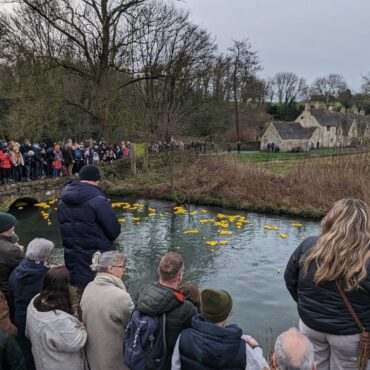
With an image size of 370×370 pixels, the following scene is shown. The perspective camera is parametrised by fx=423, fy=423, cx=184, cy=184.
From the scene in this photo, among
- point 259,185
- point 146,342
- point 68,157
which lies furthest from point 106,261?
point 68,157

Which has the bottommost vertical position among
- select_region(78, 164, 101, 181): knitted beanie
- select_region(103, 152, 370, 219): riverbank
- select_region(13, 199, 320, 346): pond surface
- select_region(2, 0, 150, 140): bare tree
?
select_region(13, 199, 320, 346): pond surface

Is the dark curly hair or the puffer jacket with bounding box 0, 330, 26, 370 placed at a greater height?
the dark curly hair

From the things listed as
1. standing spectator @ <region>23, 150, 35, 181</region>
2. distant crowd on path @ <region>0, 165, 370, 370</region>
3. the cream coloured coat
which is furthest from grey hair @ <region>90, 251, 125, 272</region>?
standing spectator @ <region>23, 150, 35, 181</region>

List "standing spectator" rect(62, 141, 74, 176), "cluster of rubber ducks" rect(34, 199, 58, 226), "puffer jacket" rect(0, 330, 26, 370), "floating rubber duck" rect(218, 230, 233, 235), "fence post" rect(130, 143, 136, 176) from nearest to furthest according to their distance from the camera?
"puffer jacket" rect(0, 330, 26, 370) → "floating rubber duck" rect(218, 230, 233, 235) → "cluster of rubber ducks" rect(34, 199, 58, 226) → "standing spectator" rect(62, 141, 74, 176) → "fence post" rect(130, 143, 136, 176)

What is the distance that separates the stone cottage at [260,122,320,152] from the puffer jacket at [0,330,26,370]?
166 ft

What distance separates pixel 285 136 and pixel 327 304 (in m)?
52.1

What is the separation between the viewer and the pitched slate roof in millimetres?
53144

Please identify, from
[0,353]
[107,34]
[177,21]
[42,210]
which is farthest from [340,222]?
[177,21]

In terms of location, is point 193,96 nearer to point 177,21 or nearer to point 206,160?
point 177,21

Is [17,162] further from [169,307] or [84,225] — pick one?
[169,307]

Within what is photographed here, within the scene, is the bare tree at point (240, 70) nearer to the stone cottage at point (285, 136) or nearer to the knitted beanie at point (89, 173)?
the stone cottage at point (285, 136)

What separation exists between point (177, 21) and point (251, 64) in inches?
908

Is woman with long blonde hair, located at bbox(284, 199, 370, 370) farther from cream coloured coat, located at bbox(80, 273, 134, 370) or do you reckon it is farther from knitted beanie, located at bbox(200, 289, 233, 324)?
cream coloured coat, located at bbox(80, 273, 134, 370)

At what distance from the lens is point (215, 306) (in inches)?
110
